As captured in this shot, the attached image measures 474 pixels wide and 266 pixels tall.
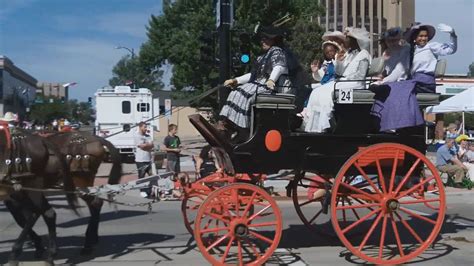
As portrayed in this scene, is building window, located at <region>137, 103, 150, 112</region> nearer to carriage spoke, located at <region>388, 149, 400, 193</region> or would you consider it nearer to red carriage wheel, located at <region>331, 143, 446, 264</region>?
red carriage wheel, located at <region>331, 143, 446, 264</region>

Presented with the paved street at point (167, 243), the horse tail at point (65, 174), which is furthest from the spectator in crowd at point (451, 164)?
the horse tail at point (65, 174)

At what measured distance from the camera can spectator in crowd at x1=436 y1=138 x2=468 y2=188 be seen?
15289mm

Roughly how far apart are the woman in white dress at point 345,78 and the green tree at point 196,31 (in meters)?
10.8

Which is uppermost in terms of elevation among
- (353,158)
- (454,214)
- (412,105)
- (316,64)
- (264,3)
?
(264,3)

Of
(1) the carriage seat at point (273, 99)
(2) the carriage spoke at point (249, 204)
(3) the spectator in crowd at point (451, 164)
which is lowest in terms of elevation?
(3) the spectator in crowd at point (451, 164)

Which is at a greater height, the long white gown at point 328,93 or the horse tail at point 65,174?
the long white gown at point 328,93

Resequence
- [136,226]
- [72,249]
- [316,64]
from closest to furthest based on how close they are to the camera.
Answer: [72,249] → [316,64] → [136,226]

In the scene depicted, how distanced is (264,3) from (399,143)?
64.1 ft

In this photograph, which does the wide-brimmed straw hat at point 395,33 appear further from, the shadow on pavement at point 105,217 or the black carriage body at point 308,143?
the shadow on pavement at point 105,217

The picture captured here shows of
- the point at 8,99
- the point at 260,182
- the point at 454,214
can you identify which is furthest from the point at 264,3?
the point at 8,99

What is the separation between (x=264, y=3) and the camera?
2572cm

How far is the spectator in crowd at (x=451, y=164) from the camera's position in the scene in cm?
1529

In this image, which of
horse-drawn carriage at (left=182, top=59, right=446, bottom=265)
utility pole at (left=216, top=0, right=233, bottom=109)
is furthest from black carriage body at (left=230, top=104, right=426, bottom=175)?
utility pole at (left=216, top=0, right=233, bottom=109)

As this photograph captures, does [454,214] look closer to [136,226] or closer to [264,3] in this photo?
[136,226]
